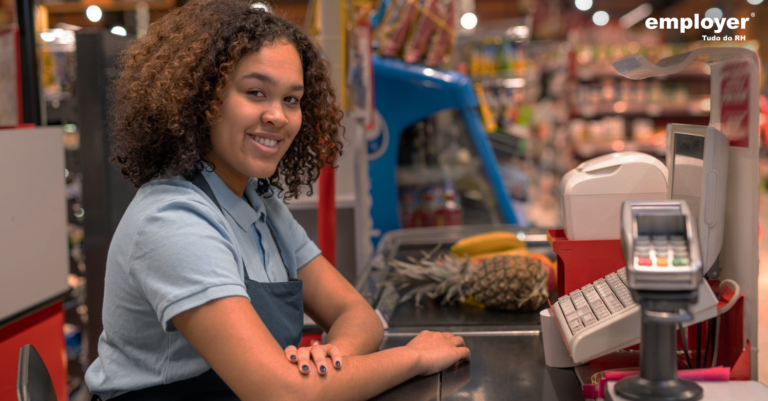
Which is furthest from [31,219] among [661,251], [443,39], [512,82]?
[512,82]

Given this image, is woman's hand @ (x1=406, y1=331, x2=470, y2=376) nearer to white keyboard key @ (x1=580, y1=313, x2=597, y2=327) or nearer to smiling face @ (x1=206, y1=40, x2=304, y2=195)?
white keyboard key @ (x1=580, y1=313, x2=597, y2=327)

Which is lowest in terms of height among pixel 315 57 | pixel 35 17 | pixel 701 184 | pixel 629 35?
pixel 701 184

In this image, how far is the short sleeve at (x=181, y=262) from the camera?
109cm

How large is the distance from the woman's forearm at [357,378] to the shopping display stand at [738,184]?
0.55 metres

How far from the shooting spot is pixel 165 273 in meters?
1.11

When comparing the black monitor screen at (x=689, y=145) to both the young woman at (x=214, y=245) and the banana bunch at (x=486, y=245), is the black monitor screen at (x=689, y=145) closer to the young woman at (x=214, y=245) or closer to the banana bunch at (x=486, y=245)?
the young woman at (x=214, y=245)

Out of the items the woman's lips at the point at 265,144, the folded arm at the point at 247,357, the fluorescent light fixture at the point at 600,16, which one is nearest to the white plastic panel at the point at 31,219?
the woman's lips at the point at 265,144

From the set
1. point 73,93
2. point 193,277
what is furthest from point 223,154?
point 73,93

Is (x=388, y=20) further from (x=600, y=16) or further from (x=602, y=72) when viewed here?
(x=600, y=16)

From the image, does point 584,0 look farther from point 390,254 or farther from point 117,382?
point 117,382

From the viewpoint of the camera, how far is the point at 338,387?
114 cm

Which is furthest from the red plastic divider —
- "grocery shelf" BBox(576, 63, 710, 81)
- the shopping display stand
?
"grocery shelf" BBox(576, 63, 710, 81)

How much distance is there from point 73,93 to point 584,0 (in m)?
10.9

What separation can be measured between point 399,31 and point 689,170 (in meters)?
3.02
